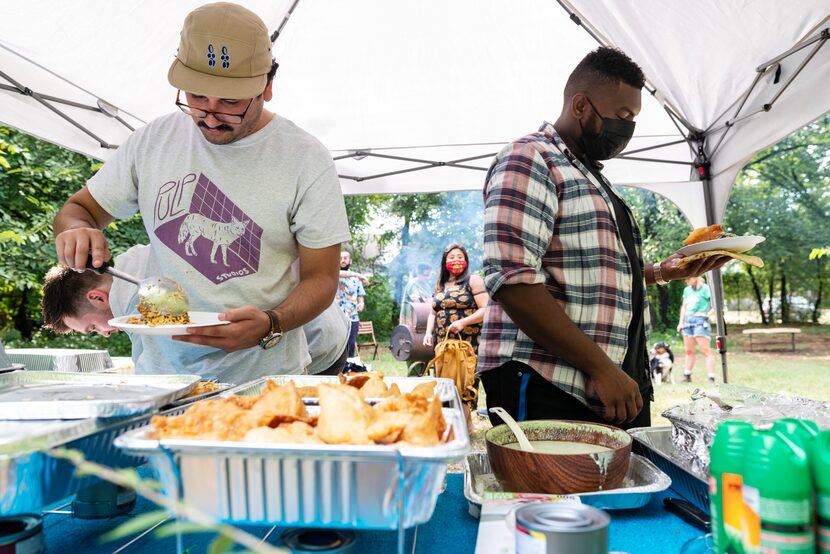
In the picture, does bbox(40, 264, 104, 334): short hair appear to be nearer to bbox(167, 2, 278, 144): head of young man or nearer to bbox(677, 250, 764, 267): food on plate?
bbox(167, 2, 278, 144): head of young man

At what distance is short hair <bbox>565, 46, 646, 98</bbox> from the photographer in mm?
1848

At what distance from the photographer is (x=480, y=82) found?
4.15 metres

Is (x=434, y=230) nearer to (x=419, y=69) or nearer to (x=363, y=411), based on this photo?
(x=419, y=69)

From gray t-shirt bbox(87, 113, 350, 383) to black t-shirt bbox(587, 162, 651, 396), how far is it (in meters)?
0.83

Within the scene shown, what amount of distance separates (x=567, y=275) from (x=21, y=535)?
135 cm

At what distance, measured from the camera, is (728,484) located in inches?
25.6

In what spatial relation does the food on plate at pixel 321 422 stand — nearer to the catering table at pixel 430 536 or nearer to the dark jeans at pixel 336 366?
the catering table at pixel 430 536

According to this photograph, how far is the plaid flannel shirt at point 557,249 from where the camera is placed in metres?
1.62

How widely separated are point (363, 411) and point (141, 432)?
28 cm

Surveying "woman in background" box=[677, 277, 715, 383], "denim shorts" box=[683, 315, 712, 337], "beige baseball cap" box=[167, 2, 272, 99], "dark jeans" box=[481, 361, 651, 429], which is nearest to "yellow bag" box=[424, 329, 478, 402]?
"dark jeans" box=[481, 361, 651, 429]

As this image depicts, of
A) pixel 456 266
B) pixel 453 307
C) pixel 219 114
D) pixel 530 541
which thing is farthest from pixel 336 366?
pixel 456 266

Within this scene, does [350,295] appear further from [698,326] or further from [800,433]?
[800,433]

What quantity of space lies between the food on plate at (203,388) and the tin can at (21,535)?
14.5 inches

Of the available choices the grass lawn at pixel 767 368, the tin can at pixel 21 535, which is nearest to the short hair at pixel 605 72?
the tin can at pixel 21 535
